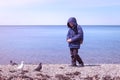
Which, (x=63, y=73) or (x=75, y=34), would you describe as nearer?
(x=63, y=73)

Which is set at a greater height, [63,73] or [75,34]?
[75,34]

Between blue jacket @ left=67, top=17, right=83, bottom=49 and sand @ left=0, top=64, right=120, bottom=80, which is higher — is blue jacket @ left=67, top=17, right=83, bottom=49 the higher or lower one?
the higher one

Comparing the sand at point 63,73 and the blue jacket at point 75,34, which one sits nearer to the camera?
the sand at point 63,73

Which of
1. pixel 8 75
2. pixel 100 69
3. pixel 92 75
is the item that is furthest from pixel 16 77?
pixel 100 69

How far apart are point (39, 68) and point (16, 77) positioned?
1.96 meters

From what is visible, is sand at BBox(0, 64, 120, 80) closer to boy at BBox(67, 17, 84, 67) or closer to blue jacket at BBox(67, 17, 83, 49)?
boy at BBox(67, 17, 84, 67)

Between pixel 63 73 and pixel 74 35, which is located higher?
pixel 74 35

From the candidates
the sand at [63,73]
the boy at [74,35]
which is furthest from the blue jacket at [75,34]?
the sand at [63,73]

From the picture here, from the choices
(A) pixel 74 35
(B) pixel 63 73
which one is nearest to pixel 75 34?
(A) pixel 74 35

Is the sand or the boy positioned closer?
the sand

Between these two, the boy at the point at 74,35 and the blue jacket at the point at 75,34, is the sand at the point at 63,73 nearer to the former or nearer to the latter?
the boy at the point at 74,35

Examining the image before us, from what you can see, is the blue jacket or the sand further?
the blue jacket

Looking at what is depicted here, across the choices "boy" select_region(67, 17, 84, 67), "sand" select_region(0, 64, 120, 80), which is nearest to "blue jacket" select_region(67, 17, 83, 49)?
"boy" select_region(67, 17, 84, 67)

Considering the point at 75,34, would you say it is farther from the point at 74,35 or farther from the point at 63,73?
the point at 63,73
